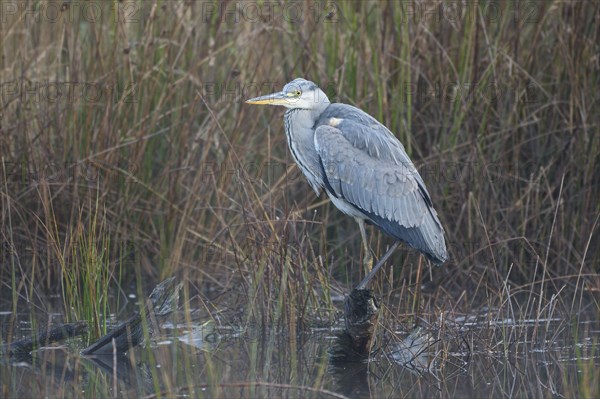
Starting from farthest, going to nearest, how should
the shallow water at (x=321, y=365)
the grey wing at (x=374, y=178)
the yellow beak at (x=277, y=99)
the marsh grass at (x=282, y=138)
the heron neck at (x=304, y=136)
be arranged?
the marsh grass at (x=282, y=138)
the heron neck at (x=304, y=136)
the yellow beak at (x=277, y=99)
the grey wing at (x=374, y=178)
the shallow water at (x=321, y=365)

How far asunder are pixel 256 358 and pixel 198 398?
0.79m

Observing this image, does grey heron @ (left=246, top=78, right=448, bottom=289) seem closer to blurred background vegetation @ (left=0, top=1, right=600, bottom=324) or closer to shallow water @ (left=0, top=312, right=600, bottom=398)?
blurred background vegetation @ (left=0, top=1, right=600, bottom=324)

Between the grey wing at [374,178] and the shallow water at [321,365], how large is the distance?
0.64 m

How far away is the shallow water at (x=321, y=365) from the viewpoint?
15.6ft

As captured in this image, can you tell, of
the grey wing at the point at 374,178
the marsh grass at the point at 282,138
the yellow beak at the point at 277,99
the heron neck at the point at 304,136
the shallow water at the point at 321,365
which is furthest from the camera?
the marsh grass at the point at 282,138

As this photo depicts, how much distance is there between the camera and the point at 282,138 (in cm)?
722

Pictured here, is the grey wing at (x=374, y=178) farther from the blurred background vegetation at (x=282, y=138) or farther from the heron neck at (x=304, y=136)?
the blurred background vegetation at (x=282, y=138)

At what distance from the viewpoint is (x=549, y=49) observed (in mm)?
6871

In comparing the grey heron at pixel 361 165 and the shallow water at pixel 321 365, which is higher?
the grey heron at pixel 361 165

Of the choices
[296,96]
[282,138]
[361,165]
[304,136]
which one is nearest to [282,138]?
[282,138]

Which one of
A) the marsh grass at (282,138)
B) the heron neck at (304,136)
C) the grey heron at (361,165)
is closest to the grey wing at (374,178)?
the grey heron at (361,165)

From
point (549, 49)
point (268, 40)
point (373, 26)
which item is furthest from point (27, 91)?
point (549, 49)

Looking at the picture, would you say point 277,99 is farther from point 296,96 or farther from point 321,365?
point 321,365

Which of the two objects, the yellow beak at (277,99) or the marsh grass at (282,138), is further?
the marsh grass at (282,138)
